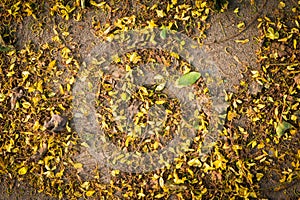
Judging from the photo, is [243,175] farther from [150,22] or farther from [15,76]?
[15,76]

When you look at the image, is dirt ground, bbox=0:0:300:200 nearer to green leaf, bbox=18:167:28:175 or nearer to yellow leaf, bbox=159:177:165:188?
green leaf, bbox=18:167:28:175

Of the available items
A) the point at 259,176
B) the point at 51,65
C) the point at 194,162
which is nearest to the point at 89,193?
the point at 194,162

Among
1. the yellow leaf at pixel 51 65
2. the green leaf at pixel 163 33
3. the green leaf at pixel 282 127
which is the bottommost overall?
the green leaf at pixel 282 127

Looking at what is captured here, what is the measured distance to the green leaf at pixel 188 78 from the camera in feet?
7.26

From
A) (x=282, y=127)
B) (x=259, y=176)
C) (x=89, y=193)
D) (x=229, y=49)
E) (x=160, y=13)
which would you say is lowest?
(x=89, y=193)

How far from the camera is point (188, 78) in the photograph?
2219mm

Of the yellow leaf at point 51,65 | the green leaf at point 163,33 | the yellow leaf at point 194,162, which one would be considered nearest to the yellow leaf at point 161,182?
the yellow leaf at point 194,162

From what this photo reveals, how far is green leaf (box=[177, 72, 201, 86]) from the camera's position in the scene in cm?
221

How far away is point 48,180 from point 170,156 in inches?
27.8

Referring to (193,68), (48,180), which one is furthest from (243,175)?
(48,180)

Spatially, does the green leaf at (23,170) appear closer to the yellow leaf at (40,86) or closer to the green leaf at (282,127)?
the yellow leaf at (40,86)

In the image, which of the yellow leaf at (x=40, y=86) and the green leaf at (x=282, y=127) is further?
the yellow leaf at (x=40, y=86)

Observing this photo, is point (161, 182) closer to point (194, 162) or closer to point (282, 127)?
point (194, 162)

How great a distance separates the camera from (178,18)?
228 cm
